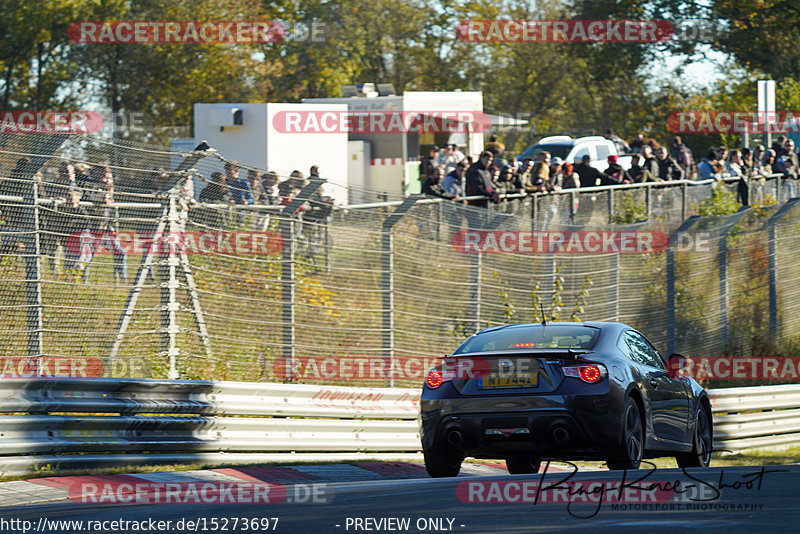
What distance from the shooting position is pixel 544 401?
392 inches

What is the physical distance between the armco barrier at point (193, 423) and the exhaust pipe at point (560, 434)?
3.00 meters

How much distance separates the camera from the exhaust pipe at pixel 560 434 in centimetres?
992

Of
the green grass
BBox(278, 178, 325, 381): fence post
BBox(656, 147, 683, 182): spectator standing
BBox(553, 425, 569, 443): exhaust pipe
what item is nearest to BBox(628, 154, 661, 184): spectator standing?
BBox(656, 147, 683, 182): spectator standing

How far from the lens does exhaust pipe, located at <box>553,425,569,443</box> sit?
9922 millimetres

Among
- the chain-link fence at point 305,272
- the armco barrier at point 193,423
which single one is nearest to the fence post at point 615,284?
the chain-link fence at point 305,272

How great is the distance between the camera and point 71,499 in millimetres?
8805

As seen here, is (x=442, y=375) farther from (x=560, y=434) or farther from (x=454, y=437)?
(x=560, y=434)

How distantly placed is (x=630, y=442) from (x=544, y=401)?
2.67ft

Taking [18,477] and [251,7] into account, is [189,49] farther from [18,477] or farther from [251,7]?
[18,477]

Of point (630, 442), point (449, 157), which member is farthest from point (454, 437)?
point (449, 157)

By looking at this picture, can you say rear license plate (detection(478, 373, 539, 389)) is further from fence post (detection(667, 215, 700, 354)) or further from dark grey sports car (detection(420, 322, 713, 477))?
fence post (detection(667, 215, 700, 354))

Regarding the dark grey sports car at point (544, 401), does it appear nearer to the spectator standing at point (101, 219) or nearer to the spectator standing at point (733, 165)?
the spectator standing at point (101, 219)

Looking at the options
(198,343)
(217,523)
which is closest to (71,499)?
(217,523)

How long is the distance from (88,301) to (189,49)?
44603 mm
